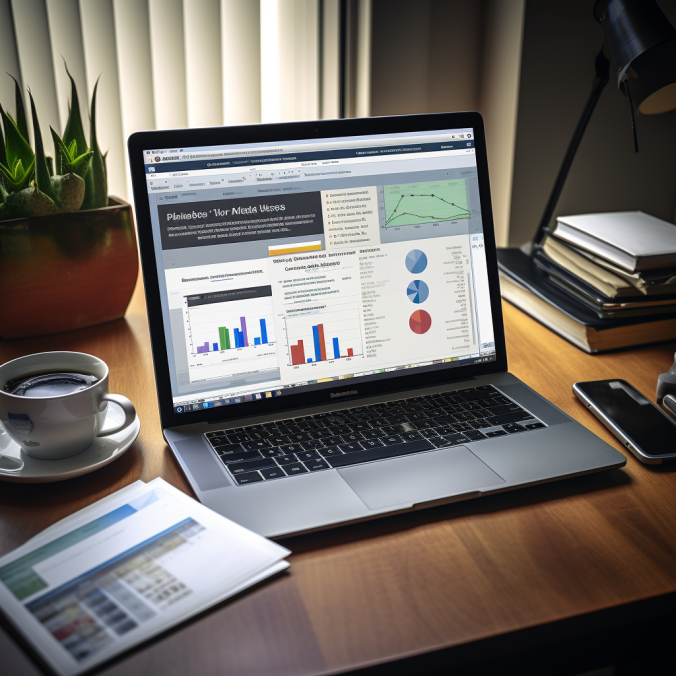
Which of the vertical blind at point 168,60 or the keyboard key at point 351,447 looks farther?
the vertical blind at point 168,60

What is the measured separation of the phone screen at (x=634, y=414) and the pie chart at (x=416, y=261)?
27 centimetres

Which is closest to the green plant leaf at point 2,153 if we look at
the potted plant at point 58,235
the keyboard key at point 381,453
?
the potted plant at point 58,235

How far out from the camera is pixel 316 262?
0.78 meters

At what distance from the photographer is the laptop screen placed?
73 centimetres

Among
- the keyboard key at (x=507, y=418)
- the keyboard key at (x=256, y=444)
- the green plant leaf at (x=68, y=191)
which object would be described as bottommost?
the keyboard key at (x=256, y=444)

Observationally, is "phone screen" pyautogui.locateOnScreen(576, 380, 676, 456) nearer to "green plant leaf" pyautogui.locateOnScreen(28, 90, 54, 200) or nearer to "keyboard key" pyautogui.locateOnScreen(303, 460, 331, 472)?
"keyboard key" pyautogui.locateOnScreen(303, 460, 331, 472)

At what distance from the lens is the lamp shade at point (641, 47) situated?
0.90 meters

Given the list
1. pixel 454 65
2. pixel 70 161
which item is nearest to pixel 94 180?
pixel 70 161

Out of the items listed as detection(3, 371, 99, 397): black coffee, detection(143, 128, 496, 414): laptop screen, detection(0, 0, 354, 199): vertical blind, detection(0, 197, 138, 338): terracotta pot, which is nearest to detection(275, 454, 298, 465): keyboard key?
detection(143, 128, 496, 414): laptop screen

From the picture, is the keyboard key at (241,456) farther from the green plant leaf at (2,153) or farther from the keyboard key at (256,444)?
the green plant leaf at (2,153)

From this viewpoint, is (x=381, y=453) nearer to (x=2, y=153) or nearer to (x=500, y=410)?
(x=500, y=410)

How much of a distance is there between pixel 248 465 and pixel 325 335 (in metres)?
0.19

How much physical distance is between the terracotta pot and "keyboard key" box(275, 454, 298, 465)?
52cm

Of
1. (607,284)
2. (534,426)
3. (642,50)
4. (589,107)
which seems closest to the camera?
(534,426)
